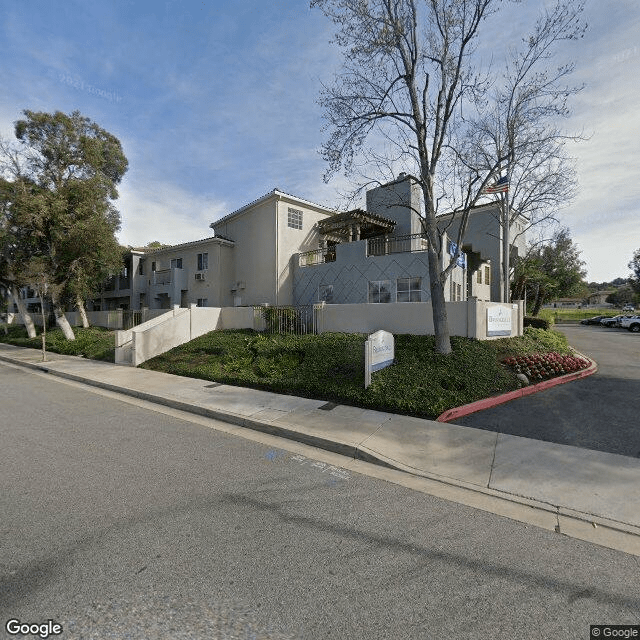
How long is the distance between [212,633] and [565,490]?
3968 mm

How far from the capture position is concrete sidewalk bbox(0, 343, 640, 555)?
357 centimetres

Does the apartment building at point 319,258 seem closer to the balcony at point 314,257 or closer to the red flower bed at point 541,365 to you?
the balcony at point 314,257

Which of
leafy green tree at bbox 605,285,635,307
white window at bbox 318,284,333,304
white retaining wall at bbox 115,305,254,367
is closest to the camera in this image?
white retaining wall at bbox 115,305,254,367

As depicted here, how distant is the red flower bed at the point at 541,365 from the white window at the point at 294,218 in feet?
46.1

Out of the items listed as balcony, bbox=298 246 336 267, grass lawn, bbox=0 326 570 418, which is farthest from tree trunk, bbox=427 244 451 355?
balcony, bbox=298 246 336 267

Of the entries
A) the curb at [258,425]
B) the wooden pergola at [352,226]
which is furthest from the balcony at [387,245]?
the curb at [258,425]

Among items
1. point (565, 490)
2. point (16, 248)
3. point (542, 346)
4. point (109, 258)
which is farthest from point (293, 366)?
point (16, 248)

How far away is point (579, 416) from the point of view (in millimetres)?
6445

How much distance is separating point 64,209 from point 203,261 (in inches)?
305

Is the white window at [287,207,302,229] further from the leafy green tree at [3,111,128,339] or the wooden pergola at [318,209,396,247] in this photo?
the leafy green tree at [3,111,128,339]

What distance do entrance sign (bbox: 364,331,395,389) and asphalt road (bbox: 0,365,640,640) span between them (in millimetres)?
3488

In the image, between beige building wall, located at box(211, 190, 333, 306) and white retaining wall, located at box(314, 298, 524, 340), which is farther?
beige building wall, located at box(211, 190, 333, 306)

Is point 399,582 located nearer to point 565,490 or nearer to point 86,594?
point 86,594

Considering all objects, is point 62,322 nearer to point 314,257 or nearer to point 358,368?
point 314,257
